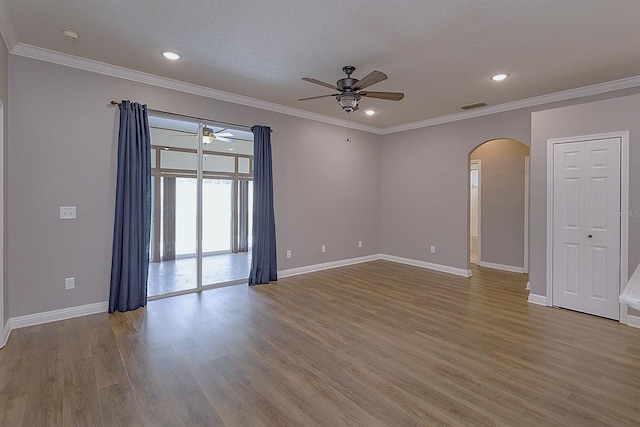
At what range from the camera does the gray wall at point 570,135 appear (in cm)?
352

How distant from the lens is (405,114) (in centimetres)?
581

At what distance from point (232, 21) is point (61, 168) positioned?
255cm

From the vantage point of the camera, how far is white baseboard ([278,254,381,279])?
5.60 meters

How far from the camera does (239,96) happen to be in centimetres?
490

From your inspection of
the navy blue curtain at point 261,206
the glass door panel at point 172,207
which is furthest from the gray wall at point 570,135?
the glass door panel at point 172,207

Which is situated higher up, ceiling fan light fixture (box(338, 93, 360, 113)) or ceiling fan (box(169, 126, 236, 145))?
ceiling fan light fixture (box(338, 93, 360, 113))

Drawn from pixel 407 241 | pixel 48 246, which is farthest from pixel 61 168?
pixel 407 241

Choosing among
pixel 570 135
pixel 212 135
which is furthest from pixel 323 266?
pixel 570 135

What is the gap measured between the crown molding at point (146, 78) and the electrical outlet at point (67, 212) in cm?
160

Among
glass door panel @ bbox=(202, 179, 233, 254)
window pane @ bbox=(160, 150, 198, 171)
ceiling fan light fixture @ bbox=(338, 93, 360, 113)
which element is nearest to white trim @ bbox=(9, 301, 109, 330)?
glass door panel @ bbox=(202, 179, 233, 254)

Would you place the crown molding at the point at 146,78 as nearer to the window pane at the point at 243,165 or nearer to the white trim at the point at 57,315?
the window pane at the point at 243,165

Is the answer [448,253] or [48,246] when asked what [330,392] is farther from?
[448,253]

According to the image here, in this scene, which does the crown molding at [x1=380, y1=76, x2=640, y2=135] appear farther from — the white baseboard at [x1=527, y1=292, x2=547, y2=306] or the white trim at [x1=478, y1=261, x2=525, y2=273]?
the white trim at [x1=478, y1=261, x2=525, y2=273]

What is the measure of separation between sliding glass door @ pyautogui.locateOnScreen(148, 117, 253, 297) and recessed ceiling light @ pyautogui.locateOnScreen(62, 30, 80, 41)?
50.4 inches
